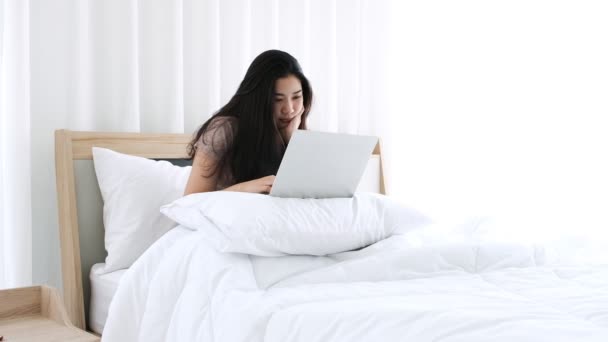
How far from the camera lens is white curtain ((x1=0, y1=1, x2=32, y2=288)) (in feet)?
6.51

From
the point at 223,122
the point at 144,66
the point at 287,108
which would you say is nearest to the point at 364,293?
the point at 223,122

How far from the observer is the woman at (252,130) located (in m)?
1.98

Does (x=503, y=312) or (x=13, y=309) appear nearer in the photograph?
(x=503, y=312)

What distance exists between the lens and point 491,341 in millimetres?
896

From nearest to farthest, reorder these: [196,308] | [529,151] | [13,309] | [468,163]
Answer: [196,308], [13,309], [529,151], [468,163]

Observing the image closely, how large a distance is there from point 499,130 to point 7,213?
2.24 meters

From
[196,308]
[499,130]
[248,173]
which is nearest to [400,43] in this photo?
[499,130]

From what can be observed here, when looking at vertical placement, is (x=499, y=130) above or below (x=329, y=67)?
below

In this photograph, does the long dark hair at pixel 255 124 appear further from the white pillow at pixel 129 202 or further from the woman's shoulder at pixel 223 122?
the white pillow at pixel 129 202

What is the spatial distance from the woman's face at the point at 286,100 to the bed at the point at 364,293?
61cm

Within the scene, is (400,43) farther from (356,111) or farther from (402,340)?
(402,340)

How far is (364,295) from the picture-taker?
1.24m

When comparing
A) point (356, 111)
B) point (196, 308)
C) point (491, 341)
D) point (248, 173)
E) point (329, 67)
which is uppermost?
point (329, 67)

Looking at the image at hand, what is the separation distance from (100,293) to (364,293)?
3.52 feet
